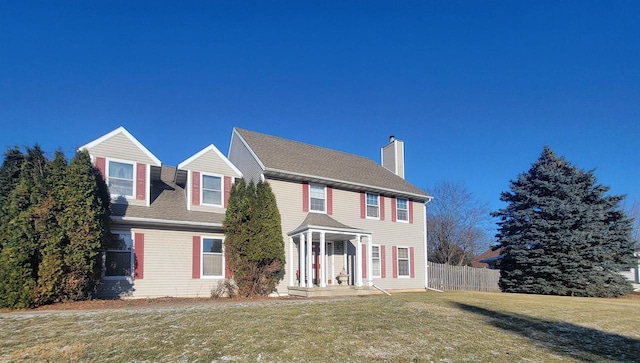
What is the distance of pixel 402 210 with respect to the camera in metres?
21.2

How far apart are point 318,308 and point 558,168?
19.0m

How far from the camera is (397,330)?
8.77 meters

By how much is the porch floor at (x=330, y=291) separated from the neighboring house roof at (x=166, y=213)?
3.89m

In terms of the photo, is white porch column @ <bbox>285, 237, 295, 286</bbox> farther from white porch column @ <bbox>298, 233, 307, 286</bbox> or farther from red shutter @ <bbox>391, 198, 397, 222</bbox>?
red shutter @ <bbox>391, 198, 397, 222</bbox>

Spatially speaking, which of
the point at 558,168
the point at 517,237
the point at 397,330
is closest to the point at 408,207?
the point at 517,237

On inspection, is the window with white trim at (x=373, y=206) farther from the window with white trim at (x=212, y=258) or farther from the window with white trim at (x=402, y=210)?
Answer: the window with white trim at (x=212, y=258)

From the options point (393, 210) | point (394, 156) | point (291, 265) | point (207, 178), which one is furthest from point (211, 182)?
point (394, 156)

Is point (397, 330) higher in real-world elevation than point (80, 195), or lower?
lower

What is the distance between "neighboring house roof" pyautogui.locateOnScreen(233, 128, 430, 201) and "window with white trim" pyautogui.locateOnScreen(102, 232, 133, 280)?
5.68 m

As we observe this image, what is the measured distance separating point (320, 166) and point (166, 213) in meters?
7.31

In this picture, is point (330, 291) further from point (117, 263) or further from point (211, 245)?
point (117, 263)

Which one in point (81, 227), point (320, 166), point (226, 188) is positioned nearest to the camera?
point (81, 227)

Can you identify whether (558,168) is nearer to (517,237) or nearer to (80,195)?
(517,237)

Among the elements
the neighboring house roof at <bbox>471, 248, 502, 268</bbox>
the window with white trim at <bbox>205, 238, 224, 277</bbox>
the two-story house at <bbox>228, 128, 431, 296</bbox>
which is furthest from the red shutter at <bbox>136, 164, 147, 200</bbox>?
the neighboring house roof at <bbox>471, 248, 502, 268</bbox>
